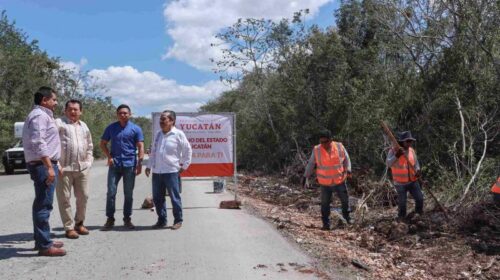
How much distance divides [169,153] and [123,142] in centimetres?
77

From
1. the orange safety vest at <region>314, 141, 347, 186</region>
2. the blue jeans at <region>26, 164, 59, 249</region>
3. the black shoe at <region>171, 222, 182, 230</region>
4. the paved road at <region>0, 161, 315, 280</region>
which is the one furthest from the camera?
the orange safety vest at <region>314, 141, 347, 186</region>

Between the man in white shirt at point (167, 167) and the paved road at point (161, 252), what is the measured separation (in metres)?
0.35

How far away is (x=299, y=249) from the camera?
23.3 feet

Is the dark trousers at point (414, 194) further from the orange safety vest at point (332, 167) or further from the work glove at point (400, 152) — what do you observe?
the orange safety vest at point (332, 167)

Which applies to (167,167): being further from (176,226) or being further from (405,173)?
(405,173)

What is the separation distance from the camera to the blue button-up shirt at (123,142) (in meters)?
8.04

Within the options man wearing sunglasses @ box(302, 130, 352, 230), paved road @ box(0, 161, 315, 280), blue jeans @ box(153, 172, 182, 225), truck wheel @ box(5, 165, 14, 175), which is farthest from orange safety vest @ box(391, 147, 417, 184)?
truck wheel @ box(5, 165, 14, 175)

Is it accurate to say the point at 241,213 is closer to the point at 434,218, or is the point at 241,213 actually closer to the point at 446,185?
the point at 434,218

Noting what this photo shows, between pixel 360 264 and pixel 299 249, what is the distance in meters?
1.05

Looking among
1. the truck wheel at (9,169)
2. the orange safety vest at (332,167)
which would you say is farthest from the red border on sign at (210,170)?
the truck wheel at (9,169)

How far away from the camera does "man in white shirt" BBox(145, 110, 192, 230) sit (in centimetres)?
839

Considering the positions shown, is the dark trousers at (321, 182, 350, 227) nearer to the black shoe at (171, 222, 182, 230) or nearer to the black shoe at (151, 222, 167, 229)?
the black shoe at (171, 222, 182, 230)

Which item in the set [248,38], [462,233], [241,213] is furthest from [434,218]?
[248,38]

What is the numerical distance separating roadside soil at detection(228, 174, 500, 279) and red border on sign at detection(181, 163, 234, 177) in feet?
4.31
